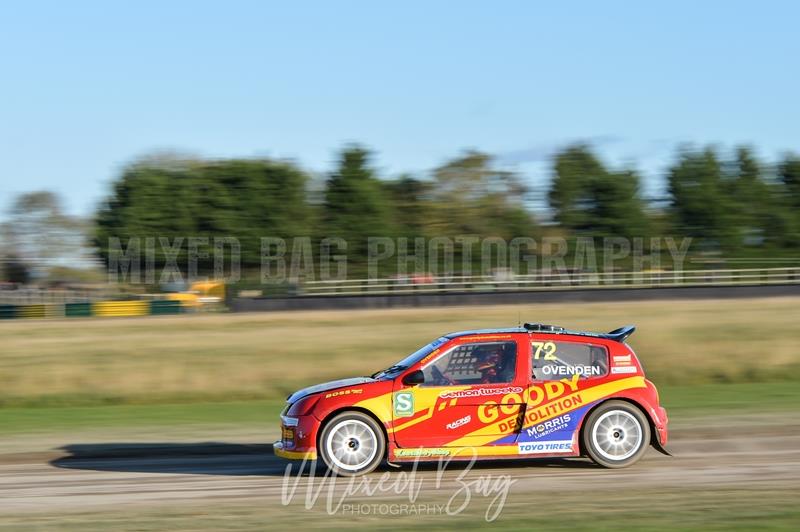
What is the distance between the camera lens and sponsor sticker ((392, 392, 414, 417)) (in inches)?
391

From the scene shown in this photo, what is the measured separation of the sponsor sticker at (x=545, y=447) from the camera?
32.7 ft

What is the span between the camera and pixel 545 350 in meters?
10.3

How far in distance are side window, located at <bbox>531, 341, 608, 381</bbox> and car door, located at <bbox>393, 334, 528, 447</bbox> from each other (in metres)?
0.19

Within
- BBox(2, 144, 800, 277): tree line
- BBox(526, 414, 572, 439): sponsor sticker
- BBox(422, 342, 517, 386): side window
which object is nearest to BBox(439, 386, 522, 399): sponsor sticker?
BBox(422, 342, 517, 386): side window

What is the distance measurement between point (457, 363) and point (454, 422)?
2.06ft

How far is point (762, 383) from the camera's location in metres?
19.4

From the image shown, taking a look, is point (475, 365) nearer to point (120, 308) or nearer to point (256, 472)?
point (256, 472)

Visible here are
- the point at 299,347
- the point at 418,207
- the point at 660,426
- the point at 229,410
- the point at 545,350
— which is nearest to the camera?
the point at 660,426

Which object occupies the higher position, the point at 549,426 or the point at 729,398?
the point at 549,426

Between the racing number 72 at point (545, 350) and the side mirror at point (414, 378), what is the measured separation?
1.23 metres

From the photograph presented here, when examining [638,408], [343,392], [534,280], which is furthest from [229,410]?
[534,280]

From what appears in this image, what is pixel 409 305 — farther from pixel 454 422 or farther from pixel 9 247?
pixel 9 247

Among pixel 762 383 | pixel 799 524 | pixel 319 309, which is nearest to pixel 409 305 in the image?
pixel 319 309

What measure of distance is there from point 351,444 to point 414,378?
0.93m
